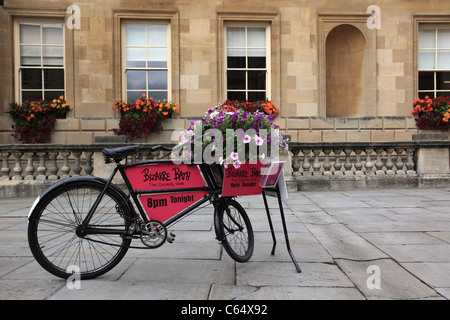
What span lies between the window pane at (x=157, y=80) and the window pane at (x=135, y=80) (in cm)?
18

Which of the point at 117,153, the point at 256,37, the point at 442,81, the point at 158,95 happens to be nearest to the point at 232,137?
the point at 117,153

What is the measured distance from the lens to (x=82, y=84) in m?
10.3

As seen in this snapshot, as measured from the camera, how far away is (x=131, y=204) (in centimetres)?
289

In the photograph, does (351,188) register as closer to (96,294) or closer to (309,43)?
(309,43)

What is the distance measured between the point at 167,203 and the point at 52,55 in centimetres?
935

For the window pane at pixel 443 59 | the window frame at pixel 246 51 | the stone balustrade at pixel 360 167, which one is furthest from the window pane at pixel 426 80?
the window frame at pixel 246 51

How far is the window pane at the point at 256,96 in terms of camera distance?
1095cm

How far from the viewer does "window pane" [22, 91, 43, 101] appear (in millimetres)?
10422

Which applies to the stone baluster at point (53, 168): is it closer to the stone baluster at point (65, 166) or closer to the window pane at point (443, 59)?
the stone baluster at point (65, 166)

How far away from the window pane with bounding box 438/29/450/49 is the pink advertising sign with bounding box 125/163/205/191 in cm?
1146

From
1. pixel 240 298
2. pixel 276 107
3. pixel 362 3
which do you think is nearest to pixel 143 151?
pixel 276 107

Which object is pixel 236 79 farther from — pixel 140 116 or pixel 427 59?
pixel 427 59

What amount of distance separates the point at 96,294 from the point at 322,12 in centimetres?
1051

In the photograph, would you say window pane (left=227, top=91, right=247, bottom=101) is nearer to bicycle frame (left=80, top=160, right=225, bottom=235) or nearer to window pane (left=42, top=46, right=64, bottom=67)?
window pane (left=42, top=46, right=64, bottom=67)
